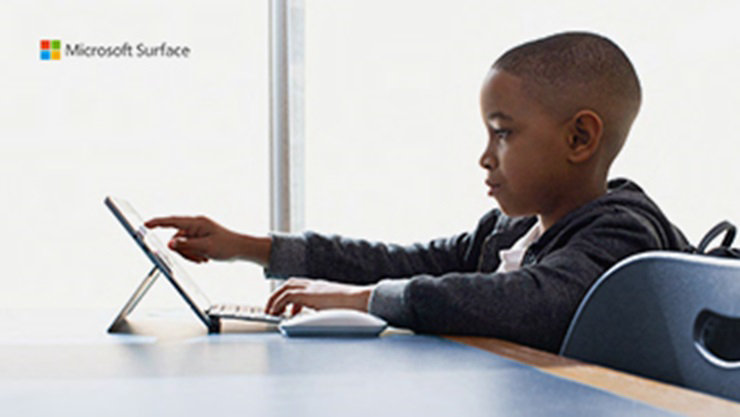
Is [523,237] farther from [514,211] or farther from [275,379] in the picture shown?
[275,379]

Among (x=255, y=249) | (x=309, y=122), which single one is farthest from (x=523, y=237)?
(x=309, y=122)

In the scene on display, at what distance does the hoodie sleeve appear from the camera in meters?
0.92

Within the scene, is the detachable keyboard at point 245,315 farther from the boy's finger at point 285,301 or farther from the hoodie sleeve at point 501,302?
the hoodie sleeve at point 501,302

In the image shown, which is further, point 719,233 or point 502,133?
point 502,133

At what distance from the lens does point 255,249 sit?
1425mm

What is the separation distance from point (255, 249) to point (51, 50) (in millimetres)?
2354

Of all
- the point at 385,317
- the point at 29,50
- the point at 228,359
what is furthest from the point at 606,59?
the point at 29,50

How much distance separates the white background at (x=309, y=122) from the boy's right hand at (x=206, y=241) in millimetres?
1051

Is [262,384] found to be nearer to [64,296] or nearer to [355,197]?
[355,197]

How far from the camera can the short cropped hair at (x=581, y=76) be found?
4.04 feet

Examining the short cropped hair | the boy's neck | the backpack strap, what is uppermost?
the short cropped hair

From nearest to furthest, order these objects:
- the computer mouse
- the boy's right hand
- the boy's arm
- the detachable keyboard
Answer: the computer mouse, the detachable keyboard, the boy's right hand, the boy's arm

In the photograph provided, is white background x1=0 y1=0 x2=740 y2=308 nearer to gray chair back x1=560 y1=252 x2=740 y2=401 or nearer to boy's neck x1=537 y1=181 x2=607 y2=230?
boy's neck x1=537 y1=181 x2=607 y2=230

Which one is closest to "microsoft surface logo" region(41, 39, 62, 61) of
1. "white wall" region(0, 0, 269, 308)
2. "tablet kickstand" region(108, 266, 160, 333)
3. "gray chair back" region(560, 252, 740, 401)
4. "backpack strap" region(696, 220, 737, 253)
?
"white wall" region(0, 0, 269, 308)
